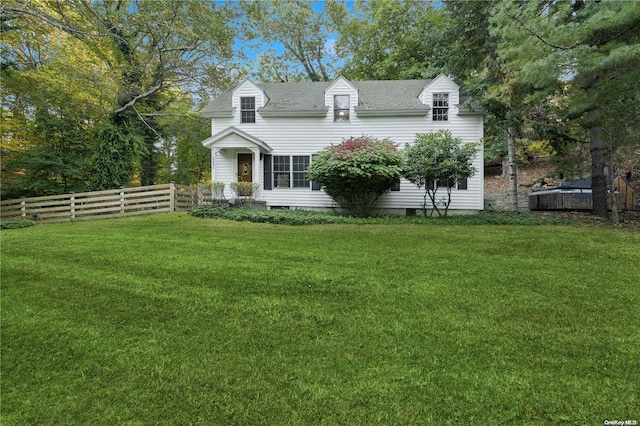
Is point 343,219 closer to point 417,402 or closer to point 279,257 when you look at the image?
point 279,257

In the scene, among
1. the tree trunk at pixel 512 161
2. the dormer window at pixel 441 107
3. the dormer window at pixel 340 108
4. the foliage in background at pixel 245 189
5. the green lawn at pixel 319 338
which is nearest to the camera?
the green lawn at pixel 319 338

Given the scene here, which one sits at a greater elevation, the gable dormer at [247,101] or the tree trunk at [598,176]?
the gable dormer at [247,101]

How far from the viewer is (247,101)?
12.7 metres

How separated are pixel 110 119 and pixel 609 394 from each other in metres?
17.4

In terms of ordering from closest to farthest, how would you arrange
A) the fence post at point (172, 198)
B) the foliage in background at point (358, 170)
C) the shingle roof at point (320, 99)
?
1. the foliage in background at point (358, 170)
2. the fence post at point (172, 198)
3. the shingle roof at point (320, 99)

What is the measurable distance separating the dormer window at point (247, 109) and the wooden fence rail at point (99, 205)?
4.03m

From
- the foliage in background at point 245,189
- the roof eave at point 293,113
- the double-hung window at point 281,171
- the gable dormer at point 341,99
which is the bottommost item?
the foliage in background at point 245,189

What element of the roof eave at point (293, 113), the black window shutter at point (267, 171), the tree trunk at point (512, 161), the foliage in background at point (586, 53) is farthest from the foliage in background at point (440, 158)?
the black window shutter at point (267, 171)

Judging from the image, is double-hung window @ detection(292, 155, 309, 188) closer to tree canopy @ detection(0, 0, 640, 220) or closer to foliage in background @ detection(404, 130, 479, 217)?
foliage in background @ detection(404, 130, 479, 217)

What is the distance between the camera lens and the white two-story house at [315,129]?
1178 centimetres

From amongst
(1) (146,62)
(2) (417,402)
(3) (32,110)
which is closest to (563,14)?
(2) (417,402)

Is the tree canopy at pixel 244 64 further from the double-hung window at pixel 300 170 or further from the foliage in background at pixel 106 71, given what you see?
the double-hung window at pixel 300 170

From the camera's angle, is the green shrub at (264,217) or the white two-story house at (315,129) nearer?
the green shrub at (264,217)

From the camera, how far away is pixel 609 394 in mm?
2002
